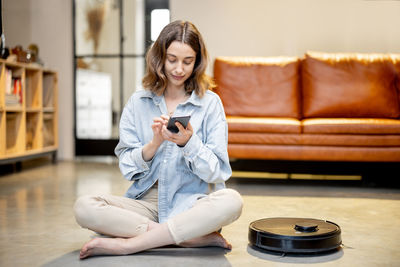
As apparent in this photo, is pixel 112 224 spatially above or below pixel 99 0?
below

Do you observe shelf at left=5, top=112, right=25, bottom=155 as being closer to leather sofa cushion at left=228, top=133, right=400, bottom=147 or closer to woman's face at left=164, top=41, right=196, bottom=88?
leather sofa cushion at left=228, top=133, right=400, bottom=147

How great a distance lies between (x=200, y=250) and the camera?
1776 millimetres

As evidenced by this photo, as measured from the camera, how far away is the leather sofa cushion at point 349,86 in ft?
12.3

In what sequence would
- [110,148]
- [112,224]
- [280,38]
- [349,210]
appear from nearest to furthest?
1. [112,224]
2. [349,210]
3. [280,38]
4. [110,148]

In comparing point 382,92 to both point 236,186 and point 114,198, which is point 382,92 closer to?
point 236,186

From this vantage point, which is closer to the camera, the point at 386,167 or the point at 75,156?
the point at 386,167

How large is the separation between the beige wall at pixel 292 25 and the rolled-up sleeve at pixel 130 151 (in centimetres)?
284

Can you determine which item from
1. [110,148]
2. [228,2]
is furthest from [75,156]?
[228,2]

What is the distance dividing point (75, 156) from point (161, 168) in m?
3.58

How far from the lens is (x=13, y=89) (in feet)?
13.0

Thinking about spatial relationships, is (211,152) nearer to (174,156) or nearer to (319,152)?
(174,156)

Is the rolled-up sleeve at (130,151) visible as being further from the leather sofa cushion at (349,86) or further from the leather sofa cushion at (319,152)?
the leather sofa cushion at (349,86)

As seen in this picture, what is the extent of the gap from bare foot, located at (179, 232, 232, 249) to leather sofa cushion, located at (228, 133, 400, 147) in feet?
5.36

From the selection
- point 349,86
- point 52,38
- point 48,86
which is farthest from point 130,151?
point 52,38
